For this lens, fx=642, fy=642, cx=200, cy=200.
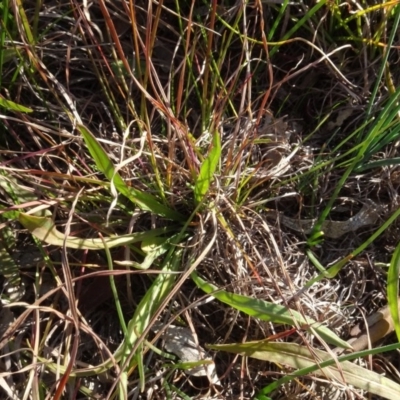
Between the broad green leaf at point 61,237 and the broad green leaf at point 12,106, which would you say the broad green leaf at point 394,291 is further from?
the broad green leaf at point 12,106

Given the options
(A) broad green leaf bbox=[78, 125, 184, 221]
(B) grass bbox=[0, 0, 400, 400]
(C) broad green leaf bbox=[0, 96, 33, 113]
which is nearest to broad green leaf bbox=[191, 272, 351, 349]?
(B) grass bbox=[0, 0, 400, 400]

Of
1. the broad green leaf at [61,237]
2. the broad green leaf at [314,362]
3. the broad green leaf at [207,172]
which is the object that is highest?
the broad green leaf at [207,172]

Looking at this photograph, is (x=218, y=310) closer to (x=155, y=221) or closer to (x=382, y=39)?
(x=155, y=221)

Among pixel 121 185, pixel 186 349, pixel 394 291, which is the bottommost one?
pixel 186 349

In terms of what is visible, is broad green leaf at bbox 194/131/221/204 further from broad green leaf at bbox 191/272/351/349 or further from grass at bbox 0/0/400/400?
broad green leaf at bbox 191/272/351/349

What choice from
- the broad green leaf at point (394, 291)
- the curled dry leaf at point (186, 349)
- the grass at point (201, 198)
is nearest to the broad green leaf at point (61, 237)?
the grass at point (201, 198)

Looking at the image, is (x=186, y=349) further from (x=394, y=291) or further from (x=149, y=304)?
(x=394, y=291)

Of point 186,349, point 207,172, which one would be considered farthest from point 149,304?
point 207,172
